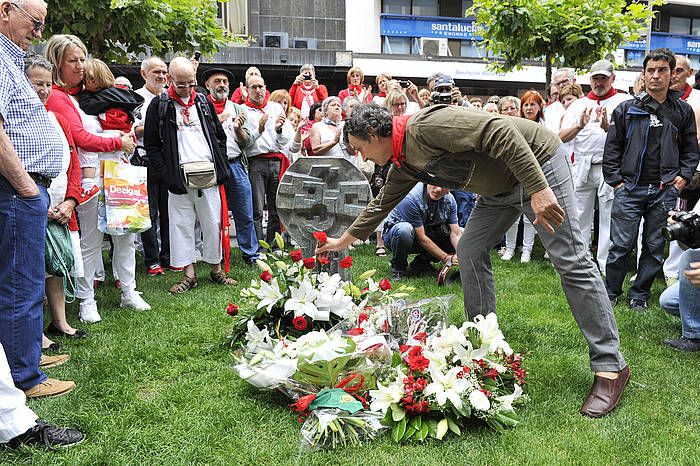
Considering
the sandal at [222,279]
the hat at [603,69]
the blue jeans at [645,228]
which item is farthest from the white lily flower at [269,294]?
the hat at [603,69]

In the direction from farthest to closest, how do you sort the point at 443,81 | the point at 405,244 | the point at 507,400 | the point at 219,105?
the point at 219,105 < the point at 443,81 < the point at 405,244 < the point at 507,400

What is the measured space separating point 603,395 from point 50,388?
3274 millimetres

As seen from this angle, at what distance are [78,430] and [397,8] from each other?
2408cm

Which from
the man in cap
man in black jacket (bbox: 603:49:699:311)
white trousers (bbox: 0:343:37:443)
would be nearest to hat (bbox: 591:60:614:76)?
the man in cap

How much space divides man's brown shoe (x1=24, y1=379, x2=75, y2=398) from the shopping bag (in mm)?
1696

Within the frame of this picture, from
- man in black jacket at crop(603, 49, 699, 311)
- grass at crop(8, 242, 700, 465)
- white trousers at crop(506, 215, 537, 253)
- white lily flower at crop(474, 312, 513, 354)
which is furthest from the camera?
white trousers at crop(506, 215, 537, 253)

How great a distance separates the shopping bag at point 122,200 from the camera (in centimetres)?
494

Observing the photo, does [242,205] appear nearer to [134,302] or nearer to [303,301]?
[134,302]

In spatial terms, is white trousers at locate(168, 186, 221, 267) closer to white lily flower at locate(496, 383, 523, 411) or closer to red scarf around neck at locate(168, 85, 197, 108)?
red scarf around neck at locate(168, 85, 197, 108)

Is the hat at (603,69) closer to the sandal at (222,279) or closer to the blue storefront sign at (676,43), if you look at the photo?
the sandal at (222,279)

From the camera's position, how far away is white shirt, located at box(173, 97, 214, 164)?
228 inches

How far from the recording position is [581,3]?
35.7 ft

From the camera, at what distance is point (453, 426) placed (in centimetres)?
292

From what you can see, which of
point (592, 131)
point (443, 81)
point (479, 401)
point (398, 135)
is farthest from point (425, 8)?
point (479, 401)
